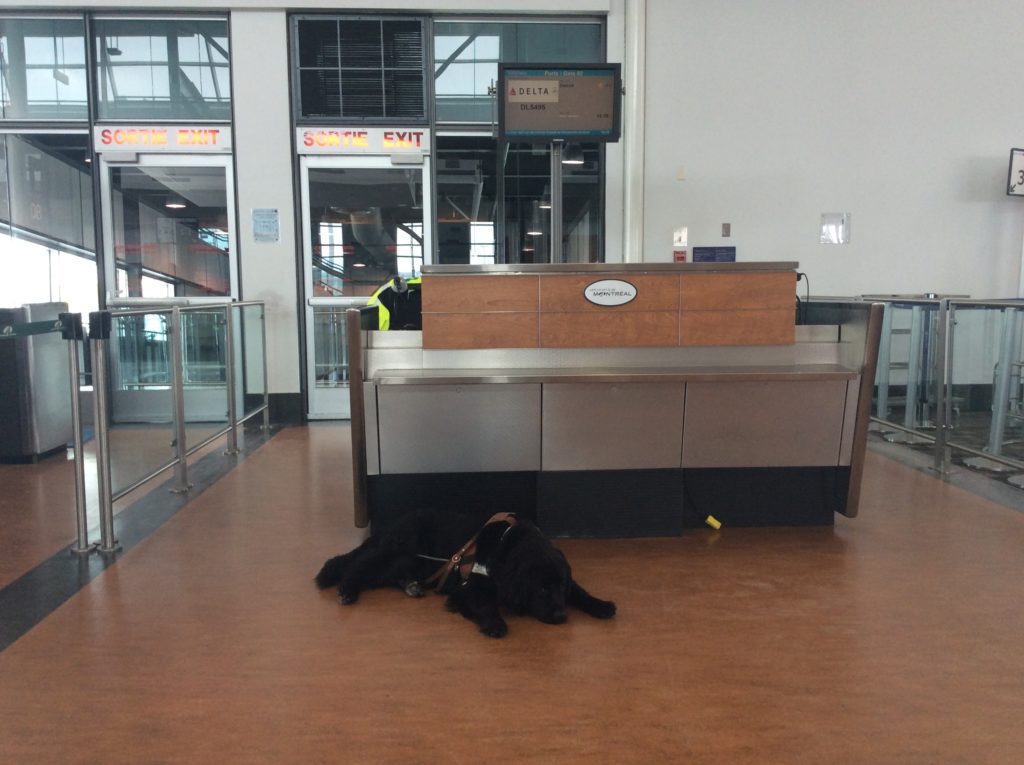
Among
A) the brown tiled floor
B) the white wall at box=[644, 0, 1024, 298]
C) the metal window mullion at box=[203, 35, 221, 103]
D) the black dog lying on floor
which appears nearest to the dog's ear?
the black dog lying on floor

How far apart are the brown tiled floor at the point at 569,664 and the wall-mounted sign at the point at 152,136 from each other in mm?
4002

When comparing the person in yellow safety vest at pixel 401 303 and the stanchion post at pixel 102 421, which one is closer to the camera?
the stanchion post at pixel 102 421

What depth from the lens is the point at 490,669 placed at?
2.26 meters

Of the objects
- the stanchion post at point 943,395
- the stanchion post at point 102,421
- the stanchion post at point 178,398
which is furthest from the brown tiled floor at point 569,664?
the stanchion post at point 943,395

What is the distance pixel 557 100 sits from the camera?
392 centimetres

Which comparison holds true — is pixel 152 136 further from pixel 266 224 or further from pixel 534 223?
pixel 534 223

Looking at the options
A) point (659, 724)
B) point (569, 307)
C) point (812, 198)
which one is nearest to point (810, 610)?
point (659, 724)

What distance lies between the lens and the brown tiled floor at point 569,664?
1887mm

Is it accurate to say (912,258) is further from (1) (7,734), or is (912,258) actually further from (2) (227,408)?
(1) (7,734)

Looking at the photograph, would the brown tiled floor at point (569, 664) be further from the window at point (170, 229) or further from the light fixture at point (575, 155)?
the light fixture at point (575, 155)

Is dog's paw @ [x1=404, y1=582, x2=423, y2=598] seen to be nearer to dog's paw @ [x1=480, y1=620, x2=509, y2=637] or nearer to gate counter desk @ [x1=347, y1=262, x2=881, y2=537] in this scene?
dog's paw @ [x1=480, y1=620, x2=509, y2=637]

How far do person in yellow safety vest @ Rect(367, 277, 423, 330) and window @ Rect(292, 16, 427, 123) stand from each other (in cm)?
325

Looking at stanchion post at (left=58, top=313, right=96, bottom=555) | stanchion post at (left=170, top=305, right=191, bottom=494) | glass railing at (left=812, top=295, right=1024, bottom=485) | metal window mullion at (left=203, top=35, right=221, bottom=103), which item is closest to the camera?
stanchion post at (left=58, top=313, right=96, bottom=555)

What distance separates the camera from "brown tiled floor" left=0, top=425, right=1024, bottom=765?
1.89 meters
